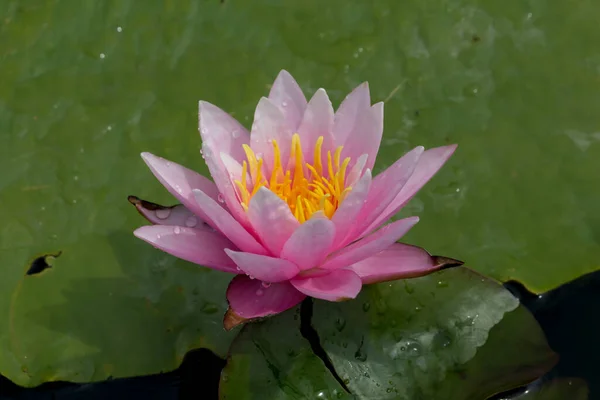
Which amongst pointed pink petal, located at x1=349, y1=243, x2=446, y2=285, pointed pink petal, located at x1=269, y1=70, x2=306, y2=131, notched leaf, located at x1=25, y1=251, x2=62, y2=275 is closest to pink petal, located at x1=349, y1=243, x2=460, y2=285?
pointed pink petal, located at x1=349, y1=243, x2=446, y2=285

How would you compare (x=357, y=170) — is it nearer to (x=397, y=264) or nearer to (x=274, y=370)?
(x=397, y=264)

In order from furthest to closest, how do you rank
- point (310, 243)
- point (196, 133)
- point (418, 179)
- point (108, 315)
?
point (196, 133) → point (108, 315) → point (418, 179) → point (310, 243)

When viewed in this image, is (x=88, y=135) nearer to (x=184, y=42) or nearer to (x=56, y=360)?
(x=184, y=42)

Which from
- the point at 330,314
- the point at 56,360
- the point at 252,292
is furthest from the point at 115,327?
the point at 330,314

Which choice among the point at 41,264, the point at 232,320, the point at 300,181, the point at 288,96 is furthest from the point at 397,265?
the point at 41,264

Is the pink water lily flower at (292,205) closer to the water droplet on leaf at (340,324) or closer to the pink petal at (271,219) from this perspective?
the pink petal at (271,219)

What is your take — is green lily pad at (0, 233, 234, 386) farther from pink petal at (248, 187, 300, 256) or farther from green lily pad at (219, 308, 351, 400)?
pink petal at (248, 187, 300, 256)
